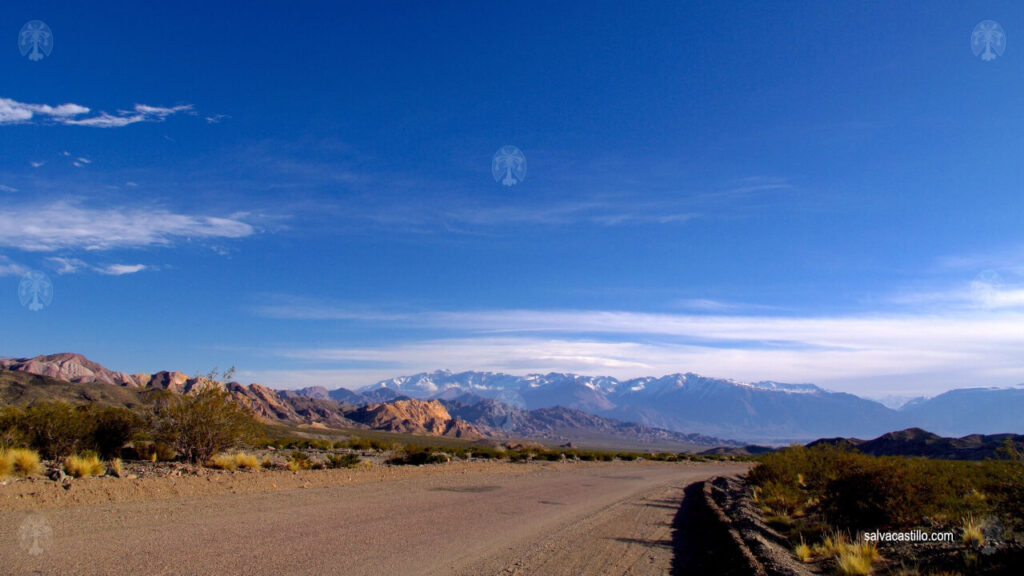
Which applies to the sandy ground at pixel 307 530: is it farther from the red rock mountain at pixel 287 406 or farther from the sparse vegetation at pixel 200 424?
the red rock mountain at pixel 287 406

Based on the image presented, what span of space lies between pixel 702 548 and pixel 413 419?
15842 centimetres

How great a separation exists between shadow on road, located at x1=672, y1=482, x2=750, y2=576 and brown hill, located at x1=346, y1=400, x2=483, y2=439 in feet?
461

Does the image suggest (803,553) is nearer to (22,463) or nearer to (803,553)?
(803,553)

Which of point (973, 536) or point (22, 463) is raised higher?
point (22, 463)

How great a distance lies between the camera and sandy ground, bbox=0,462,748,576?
8.38m

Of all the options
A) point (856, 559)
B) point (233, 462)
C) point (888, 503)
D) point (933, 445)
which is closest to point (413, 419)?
point (933, 445)

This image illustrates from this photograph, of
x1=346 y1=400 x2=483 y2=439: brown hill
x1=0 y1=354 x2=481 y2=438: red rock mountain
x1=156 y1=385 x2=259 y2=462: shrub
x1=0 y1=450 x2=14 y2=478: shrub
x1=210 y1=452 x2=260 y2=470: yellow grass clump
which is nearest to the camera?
x1=0 y1=450 x2=14 y2=478: shrub

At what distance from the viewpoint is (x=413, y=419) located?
163250 mm

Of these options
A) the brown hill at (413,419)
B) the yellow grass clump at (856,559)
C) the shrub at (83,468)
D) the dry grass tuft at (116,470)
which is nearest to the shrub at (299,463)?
the dry grass tuft at (116,470)

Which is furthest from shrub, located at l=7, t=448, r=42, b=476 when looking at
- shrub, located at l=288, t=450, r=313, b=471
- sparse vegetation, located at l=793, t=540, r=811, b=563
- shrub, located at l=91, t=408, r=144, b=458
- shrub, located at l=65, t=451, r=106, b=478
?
sparse vegetation, located at l=793, t=540, r=811, b=563

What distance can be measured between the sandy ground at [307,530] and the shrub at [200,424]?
3.80m

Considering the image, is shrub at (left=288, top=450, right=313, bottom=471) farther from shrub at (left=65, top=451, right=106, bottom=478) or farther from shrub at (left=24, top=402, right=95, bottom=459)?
shrub at (left=24, top=402, right=95, bottom=459)

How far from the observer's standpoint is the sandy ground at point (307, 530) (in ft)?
27.5

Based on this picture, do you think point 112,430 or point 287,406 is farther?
point 287,406
